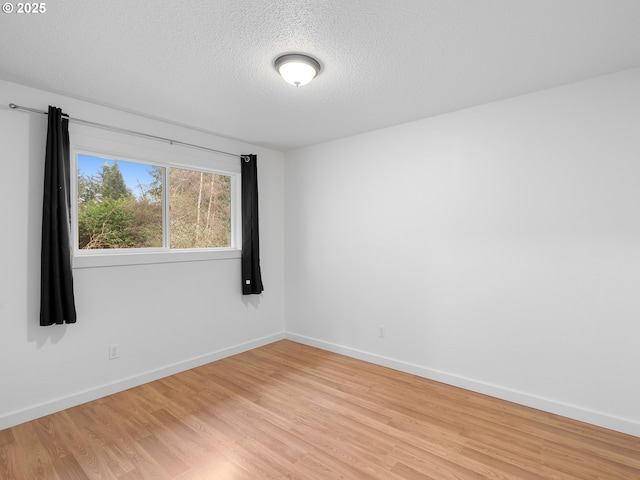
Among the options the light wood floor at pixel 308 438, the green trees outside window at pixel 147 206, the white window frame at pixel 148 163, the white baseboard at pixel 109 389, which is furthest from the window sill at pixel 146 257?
the light wood floor at pixel 308 438

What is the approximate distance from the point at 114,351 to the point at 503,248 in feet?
11.6

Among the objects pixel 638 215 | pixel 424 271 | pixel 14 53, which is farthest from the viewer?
pixel 424 271

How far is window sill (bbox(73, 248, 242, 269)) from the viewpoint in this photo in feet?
9.02

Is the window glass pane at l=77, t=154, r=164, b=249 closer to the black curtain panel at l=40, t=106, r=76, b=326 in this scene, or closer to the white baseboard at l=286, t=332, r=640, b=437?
the black curtain panel at l=40, t=106, r=76, b=326

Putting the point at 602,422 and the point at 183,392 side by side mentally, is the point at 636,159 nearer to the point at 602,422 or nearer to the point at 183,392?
the point at 602,422

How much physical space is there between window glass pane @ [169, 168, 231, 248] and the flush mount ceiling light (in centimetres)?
186

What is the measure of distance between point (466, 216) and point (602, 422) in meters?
1.79

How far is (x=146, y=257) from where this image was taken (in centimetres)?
311

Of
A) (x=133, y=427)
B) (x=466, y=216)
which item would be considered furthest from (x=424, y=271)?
(x=133, y=427)

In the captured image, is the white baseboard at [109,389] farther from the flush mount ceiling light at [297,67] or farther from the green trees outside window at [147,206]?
the flush mount ceiling light at [297,67]

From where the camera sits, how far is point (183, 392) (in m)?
2.90

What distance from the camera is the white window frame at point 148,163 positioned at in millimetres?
2736

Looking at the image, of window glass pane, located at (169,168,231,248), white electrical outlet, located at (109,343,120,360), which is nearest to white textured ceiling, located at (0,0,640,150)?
window glass pane, located at (169,168,231,248)

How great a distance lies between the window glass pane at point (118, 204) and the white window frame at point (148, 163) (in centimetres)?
6
